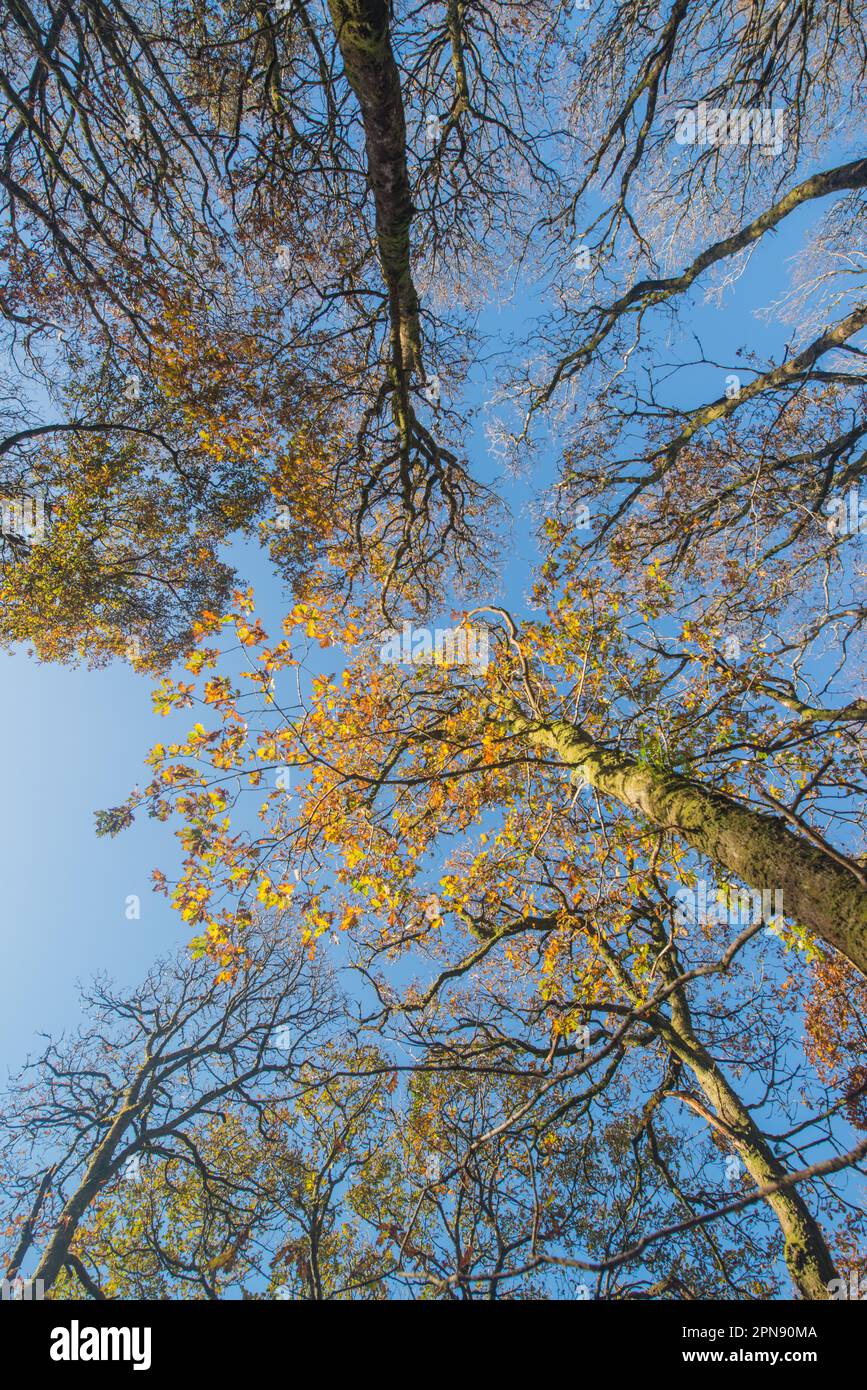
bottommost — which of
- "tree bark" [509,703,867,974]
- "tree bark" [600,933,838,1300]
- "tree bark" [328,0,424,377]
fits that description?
"tree bark" [600,933,838,1300]

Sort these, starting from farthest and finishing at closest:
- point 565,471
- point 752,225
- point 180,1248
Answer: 1. point 180,1248
2. point 565,471
3. point 752,225

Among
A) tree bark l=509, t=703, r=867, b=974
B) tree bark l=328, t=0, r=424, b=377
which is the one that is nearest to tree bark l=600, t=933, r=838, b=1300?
tree bark l=509, t=703, r=867, b=974

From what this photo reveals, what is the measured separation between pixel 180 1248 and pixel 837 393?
1545cm

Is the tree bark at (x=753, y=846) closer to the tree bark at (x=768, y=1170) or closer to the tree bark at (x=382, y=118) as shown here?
the tree bark at (x=768, y=1170)

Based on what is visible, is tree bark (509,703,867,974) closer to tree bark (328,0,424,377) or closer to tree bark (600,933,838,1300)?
tree bark (600,933,838,1300)

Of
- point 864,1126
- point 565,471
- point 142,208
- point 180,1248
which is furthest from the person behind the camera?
point 180,1248

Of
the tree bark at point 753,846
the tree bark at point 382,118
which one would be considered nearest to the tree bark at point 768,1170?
the tree bark at point 753,846

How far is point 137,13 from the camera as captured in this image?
5.29 metres

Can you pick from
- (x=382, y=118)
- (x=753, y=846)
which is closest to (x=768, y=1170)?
(x=753, y=846)

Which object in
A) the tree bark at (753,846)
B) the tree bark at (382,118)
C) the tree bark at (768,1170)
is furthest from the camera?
the tree bark at (768,1170)

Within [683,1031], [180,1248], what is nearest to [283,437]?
[683,1031]

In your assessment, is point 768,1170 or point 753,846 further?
point 768,1170

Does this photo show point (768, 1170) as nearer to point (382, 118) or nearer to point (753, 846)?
point (753, 846)

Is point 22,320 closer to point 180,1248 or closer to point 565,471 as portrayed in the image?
point 565,471
